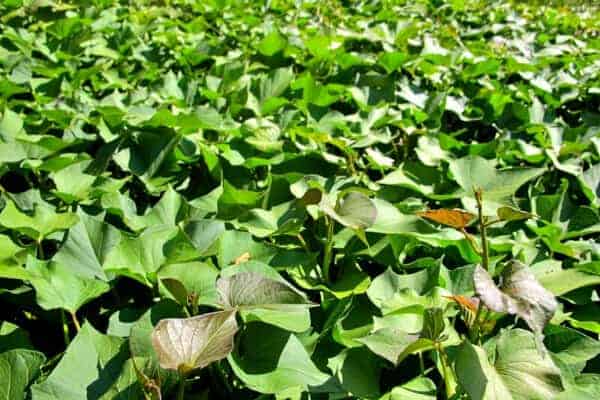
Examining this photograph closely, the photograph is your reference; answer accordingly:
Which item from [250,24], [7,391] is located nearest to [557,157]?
[7,391]

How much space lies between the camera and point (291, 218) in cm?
151

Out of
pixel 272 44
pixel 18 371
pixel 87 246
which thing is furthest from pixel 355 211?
pixel 272 44

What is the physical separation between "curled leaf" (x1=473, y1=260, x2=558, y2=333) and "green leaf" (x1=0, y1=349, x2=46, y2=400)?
703 millimetres

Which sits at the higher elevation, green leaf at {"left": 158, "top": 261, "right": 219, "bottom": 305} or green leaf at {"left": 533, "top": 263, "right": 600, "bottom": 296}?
green leaf at {"left": 158, "top": 261, "right": 219, "bottom": 305}

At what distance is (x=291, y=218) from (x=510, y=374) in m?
0.67

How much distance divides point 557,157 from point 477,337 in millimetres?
1136

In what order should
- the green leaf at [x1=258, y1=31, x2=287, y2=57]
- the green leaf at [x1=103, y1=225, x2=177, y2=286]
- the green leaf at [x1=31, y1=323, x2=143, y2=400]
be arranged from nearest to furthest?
the green leaf at [x1=31, y1=323, x2=143, y2=400], the green leaf at [x1=103, y1=225, x2=177, y2=286], the green leaf at [x1=258, y1=31, x2=287, y2=57]

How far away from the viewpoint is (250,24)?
3449 mm

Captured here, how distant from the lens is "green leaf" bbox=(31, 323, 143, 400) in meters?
0.99

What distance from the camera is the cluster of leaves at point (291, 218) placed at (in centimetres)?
104

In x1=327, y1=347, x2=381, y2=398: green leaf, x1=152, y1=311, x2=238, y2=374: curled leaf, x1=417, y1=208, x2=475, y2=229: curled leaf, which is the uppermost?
x1=417, y1=208, x2=475, y2=229: curled leaf

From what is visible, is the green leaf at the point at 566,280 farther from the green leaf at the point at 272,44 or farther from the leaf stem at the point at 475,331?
the green leaf at the point at 272,44

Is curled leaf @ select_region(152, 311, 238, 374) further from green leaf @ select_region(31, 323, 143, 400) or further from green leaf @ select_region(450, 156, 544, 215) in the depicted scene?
green leaf @ select_region(450, 156, 544, 215)

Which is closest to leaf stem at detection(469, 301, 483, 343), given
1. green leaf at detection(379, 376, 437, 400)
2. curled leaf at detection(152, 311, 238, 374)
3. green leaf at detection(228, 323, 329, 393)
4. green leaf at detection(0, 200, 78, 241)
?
green leaf at detection(379, 376, 437, 400)
